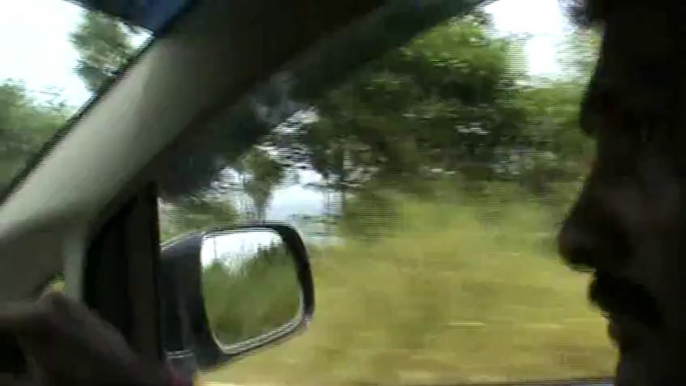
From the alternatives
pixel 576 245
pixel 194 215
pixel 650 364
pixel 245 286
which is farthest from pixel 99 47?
pixel 650 364

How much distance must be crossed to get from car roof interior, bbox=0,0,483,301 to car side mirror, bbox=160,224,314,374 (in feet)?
0.35

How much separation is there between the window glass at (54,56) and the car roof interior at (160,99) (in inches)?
0.8

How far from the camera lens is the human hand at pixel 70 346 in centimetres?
129

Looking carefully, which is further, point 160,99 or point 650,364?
point 650,364

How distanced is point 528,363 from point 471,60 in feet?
1.26

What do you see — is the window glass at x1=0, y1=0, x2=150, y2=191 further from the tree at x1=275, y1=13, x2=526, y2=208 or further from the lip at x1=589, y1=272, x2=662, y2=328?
the lip at x1=589, y1=272, x2=662, y2=328

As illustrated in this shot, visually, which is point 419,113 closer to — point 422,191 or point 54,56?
point 422,191

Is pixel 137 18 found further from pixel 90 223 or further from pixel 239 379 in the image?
pixel 239 379

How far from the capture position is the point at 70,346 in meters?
1.31

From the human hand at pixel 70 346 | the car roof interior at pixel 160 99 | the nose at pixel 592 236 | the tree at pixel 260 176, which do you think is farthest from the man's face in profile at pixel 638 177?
the human hand at pixel 70 346

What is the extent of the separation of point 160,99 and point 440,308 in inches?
16.4

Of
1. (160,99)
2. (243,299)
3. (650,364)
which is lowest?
(650,364)

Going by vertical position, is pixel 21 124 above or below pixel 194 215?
above

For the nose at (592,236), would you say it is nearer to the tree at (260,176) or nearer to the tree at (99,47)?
the tree at (260,176)
